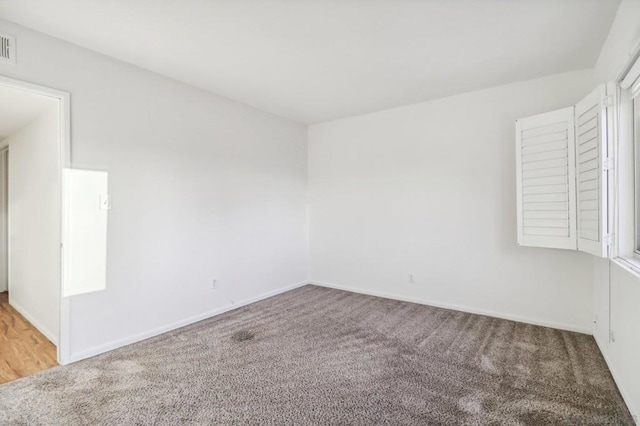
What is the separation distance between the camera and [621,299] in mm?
2145

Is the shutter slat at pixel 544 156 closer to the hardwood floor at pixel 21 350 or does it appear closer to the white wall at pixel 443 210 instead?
the white wall at pixel 443 210

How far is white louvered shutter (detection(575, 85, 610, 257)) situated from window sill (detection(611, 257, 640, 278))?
99mm

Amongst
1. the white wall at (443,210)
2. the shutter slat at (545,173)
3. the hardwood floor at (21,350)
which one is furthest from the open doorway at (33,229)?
the shutter slat at (545,173)

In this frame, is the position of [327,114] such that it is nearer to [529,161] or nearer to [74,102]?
[529,161]

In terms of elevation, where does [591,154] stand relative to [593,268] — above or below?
above

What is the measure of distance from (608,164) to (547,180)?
77 centimetres

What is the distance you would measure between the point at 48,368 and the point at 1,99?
7.81 feet

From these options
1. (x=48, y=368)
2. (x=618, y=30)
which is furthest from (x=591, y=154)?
(x=48, y=368)

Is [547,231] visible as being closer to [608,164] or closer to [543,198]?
[543,198]

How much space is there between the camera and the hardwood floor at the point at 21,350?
2.46m

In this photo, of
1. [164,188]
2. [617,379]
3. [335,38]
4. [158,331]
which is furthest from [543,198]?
[158,331]

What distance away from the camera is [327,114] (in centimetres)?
462

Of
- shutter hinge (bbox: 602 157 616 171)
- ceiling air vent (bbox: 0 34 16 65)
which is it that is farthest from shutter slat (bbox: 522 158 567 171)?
ceiling air vent (bbox: 0 34 16 65)

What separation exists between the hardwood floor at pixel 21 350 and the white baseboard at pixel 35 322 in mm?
28
